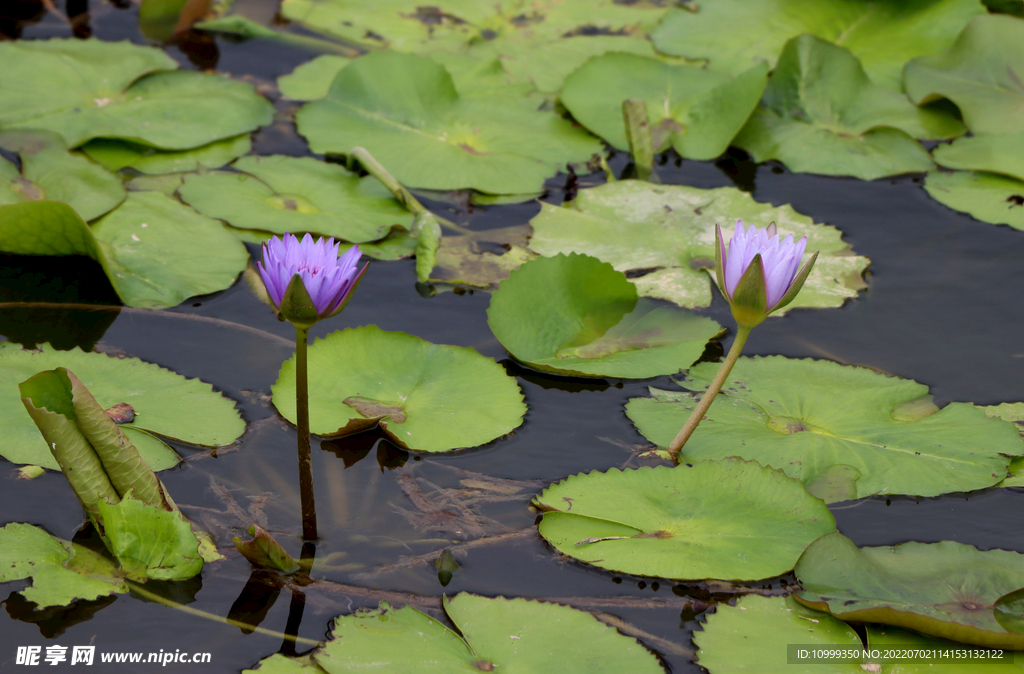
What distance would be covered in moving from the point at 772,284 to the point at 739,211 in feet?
3.92

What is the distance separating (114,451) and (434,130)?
6.44 ft

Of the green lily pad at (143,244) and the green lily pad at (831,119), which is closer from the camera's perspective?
the green lily pad at (143,244)

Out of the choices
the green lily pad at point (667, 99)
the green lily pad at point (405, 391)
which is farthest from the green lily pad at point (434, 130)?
the green lily pad at point (405, 391)

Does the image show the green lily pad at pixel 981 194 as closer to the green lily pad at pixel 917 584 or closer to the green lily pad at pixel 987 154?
the green lily pad at pixel 987 154

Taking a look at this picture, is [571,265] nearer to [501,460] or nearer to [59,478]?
[501,460]

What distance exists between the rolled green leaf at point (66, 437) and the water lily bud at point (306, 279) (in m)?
0.45

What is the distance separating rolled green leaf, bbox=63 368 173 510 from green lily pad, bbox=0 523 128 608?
0.50 feet

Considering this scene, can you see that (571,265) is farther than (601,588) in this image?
Yes

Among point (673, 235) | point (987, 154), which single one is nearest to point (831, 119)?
point (987, 154)

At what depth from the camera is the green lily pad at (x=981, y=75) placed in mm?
3307

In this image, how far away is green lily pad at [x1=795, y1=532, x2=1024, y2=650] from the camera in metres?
1.49

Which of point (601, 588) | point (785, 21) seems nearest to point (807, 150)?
point (785, 21)

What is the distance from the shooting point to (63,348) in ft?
7.16

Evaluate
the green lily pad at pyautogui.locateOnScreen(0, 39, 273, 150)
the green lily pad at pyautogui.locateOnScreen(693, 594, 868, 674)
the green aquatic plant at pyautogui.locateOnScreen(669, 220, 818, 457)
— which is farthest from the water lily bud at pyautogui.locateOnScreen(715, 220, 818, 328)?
the green lily pad at pyautogui.locateOnScreen(0, 39, 273, 150)
